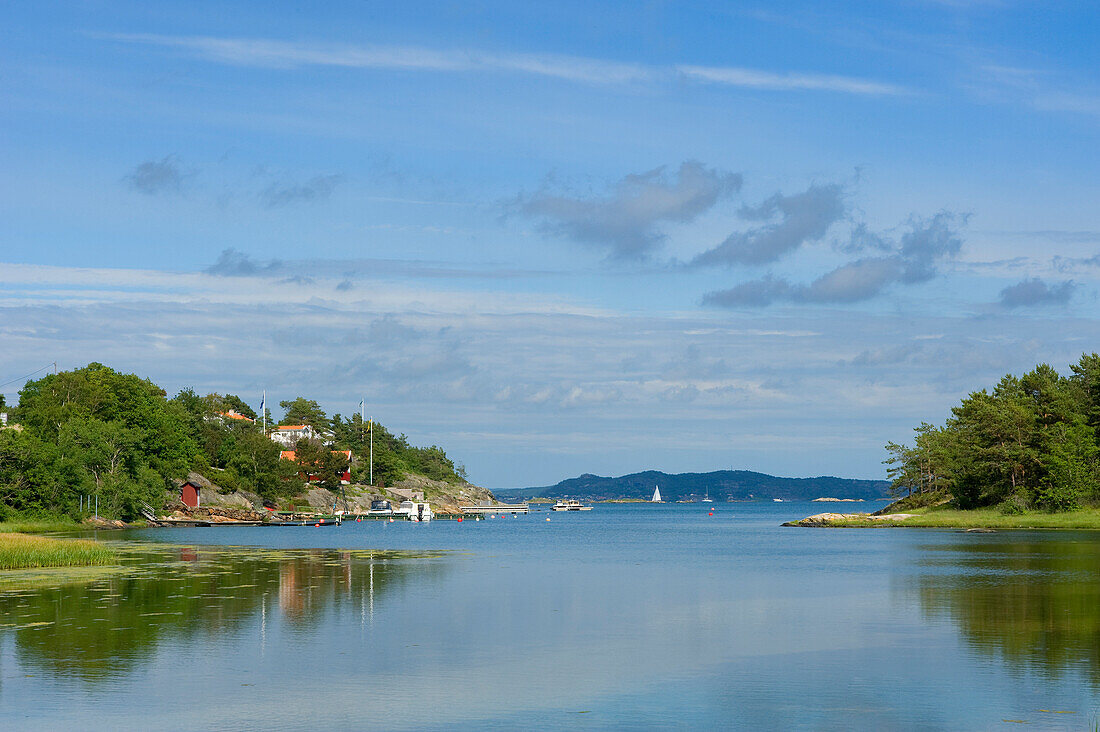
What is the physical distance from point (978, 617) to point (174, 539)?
71.6 metres

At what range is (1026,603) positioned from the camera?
37.0 m

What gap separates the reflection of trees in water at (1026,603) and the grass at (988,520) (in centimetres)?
3659

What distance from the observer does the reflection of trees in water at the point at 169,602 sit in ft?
86.2

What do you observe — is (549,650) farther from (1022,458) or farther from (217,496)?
(217,496)

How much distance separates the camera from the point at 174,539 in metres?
89.4

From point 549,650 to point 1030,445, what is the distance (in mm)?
94290

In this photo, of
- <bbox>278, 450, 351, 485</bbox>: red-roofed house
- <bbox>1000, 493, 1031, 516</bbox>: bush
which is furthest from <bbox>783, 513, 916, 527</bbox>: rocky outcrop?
<bbox>278, 450, 351, 485</bbox>: red-roofed house

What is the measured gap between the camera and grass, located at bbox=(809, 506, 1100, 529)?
328ft

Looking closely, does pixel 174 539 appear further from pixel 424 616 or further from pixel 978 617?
pixel 978 617

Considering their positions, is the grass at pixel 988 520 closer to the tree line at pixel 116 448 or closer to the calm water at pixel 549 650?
the calm water at pixel 549 650

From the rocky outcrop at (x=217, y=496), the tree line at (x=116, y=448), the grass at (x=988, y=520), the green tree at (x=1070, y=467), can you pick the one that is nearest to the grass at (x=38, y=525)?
the tree line at (x=116, y=448)

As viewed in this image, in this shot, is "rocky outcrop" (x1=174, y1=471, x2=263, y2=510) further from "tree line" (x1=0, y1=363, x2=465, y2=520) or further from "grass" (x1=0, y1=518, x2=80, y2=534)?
"grass" (x1=0, y1=518, x2=80, y2=534)

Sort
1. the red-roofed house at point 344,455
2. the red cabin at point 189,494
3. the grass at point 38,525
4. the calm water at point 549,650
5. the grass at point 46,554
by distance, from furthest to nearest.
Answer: the red-roofed house at point 344,455, the red cabin at point 189,494, the grass at point 38,525, the grass at point 46,554, the calm water at point 549,650

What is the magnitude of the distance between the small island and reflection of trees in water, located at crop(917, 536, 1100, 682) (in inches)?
1563
